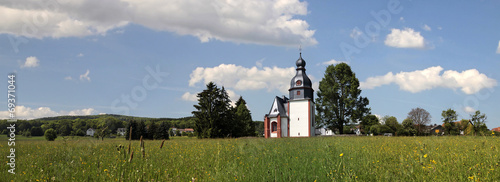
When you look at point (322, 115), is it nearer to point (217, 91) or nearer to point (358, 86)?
point (358, 86)

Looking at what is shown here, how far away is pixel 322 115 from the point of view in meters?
42.5

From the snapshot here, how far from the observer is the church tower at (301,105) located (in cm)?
4700

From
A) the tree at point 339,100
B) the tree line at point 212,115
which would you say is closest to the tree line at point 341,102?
the tree at point 339,100

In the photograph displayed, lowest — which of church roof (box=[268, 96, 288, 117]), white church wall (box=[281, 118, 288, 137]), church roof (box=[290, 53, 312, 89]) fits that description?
white church wall (box=[281, 118, 288, 137])

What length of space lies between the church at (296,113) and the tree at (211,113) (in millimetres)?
10951

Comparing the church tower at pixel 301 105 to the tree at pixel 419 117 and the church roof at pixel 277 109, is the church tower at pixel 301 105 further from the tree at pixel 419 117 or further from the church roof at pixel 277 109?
the tree at pixel 419 117

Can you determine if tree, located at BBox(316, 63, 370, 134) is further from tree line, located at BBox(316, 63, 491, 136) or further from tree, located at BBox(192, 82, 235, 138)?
tree, located at BBox(192, 82, 235, 138)

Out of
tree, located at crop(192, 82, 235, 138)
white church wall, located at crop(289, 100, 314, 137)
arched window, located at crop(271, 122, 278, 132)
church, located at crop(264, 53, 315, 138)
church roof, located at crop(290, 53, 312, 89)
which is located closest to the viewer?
tree, located at crop(192, 82, 235, 138)

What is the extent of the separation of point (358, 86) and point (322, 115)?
23.0 ft

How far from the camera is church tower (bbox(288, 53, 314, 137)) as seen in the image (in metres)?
47.0

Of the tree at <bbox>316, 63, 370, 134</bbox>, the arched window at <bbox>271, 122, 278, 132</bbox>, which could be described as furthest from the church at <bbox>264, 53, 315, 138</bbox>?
the tree at <bbox>316, 63, 370, 134</bbox>

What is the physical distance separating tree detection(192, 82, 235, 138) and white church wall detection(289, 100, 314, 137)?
13.1 metres

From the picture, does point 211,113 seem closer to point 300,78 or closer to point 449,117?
point 300,78

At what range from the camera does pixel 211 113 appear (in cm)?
3991
